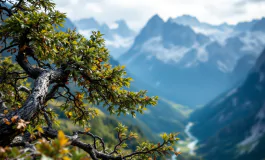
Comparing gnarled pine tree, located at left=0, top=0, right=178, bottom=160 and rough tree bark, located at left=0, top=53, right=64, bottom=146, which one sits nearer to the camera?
rough tree bark, located at left=0, top=53, right=64, bottom=146

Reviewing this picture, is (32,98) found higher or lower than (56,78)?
lower

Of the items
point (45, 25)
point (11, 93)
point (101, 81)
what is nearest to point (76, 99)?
point (101, 81)

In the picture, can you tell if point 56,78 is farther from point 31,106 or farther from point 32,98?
point 31,106

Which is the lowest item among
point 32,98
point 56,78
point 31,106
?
point 31,106

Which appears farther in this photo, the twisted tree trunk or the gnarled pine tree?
the gnarled pine tree

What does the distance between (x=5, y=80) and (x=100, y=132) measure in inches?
7087

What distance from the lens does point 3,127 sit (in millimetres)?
7293

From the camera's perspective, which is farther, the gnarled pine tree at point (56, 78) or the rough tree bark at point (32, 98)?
the gnarled pine tree at point (56, 78)

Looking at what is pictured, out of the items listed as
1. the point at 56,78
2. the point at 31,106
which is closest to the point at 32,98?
the point at 31,106

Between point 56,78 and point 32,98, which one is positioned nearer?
point 32,98

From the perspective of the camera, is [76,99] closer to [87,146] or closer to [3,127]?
[87,146]

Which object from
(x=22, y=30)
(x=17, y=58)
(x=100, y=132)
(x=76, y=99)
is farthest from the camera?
(x=100, y=132)

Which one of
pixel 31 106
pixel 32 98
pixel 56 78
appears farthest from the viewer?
pixel 56 78

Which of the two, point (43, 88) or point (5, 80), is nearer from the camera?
point (43, 88)
